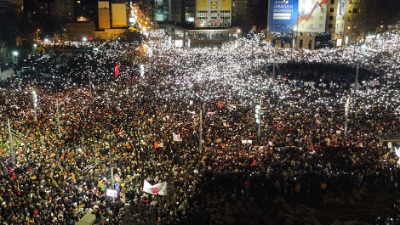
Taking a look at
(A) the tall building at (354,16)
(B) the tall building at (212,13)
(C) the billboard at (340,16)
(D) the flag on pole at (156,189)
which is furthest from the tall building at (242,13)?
(D) the flag on pole at (156,189)

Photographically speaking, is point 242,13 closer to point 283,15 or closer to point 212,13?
point 212,13

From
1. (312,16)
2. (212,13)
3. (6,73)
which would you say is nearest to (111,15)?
(212,13)

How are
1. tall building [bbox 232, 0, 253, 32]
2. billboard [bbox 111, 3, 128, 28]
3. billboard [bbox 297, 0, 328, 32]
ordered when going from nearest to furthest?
1. billboard [bbox 297, 0, 328, 32]
2. billboard [bbox 111, 3, 128, 28]
3. tall building [bbox 232, 0, 253, 32]

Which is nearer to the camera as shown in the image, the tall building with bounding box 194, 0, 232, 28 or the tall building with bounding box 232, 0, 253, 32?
the tall building with bounding box 194, 0, 232, 28

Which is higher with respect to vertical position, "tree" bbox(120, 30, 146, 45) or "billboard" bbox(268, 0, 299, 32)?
"billboard" bbox(268, 0, 299, 32)

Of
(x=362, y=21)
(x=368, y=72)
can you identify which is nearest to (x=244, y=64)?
(x=368, y=72)

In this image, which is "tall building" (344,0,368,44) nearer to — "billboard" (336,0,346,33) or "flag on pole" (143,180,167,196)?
"billboard" (336,0,346,33)

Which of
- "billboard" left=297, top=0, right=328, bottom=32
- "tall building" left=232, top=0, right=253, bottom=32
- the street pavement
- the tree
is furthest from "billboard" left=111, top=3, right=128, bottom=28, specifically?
"billboard" left=297, top=0, right=328, bottom=32
